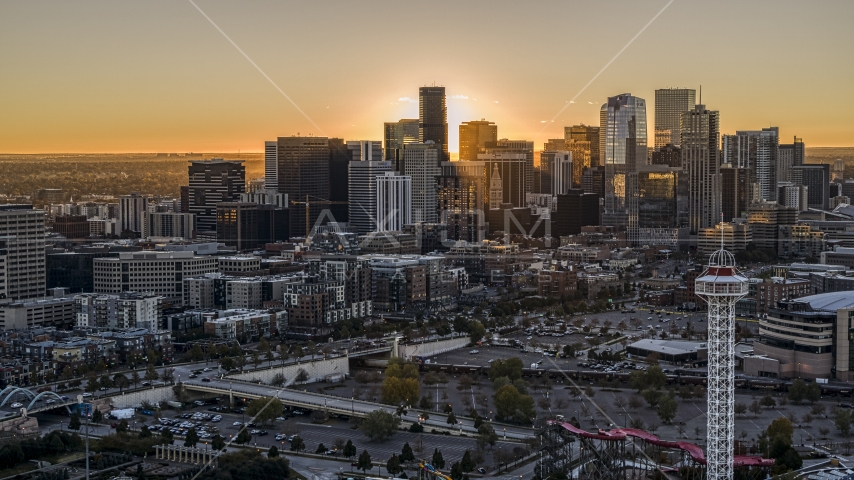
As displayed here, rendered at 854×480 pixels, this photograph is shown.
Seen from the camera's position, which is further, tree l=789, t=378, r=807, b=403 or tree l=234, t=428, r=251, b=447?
tree l=789, t=378, r=807, b=403

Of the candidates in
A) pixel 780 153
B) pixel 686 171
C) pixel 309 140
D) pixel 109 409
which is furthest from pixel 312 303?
pixel 780 153

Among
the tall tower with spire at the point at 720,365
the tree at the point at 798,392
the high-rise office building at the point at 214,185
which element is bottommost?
the tree at the point at 798,392

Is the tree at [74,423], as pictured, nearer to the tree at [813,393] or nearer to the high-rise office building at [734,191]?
the tree at [813,393]

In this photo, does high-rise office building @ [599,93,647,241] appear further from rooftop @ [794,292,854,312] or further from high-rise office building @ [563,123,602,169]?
rooftop @ [794,292,854,312]

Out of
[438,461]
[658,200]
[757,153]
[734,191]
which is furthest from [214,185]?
[438,461]

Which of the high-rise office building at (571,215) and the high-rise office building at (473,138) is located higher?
the high-rise office building at (473,138)

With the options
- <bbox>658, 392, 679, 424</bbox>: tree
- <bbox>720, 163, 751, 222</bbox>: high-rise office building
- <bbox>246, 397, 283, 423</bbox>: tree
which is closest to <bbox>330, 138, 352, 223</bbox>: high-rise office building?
<bbox>720, 163, 751, 222</bbox>: high-rise office building

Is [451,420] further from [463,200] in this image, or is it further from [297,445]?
[463,200]

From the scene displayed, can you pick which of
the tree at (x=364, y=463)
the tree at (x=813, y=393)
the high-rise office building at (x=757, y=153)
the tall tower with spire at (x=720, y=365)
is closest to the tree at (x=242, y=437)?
the tree at (x=364, y=463)
